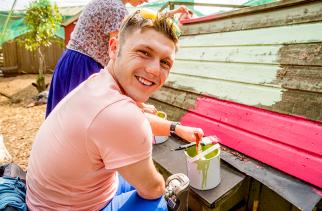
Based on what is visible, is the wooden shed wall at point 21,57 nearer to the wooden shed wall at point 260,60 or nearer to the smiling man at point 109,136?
the wooden shed wall at point 260,60

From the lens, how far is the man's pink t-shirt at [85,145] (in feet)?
3.74

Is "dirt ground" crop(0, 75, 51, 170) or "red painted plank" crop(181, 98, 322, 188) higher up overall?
"red painted plank" crop(181, 98, 322, 188)

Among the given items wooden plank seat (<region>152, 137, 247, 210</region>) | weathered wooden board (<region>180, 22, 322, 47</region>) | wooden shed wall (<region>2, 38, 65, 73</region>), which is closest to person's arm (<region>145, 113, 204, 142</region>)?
wooden plank seat (<region>152, 137, 247, 210</region>)

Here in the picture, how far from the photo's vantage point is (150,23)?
138 cm

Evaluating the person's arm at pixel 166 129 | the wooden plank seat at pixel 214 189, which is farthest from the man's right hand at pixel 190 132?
the wooden plank seat at pixel 214 189

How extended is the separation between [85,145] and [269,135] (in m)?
1.87

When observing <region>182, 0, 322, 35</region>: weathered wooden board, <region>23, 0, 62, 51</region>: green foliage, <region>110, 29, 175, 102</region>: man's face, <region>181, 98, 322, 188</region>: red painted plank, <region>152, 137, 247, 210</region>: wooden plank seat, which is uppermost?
<region>23, 0, 62, 51</region>: green foliage

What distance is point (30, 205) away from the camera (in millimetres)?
1385

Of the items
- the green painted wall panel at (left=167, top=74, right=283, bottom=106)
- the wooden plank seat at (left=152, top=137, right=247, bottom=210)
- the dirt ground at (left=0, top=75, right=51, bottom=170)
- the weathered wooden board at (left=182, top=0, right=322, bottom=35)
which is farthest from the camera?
the dirt ground at (left=0, top=75, right=51, bottom=170)

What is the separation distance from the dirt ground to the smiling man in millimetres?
3071

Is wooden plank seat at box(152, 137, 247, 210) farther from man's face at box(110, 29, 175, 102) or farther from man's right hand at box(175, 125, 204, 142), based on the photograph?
man's face at box(110, 29, 175, 102)

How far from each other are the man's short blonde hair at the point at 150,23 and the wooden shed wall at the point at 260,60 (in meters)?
1.48

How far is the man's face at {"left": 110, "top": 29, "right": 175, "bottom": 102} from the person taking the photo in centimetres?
140

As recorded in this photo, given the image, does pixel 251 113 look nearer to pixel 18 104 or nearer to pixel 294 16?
pixel 294 16
